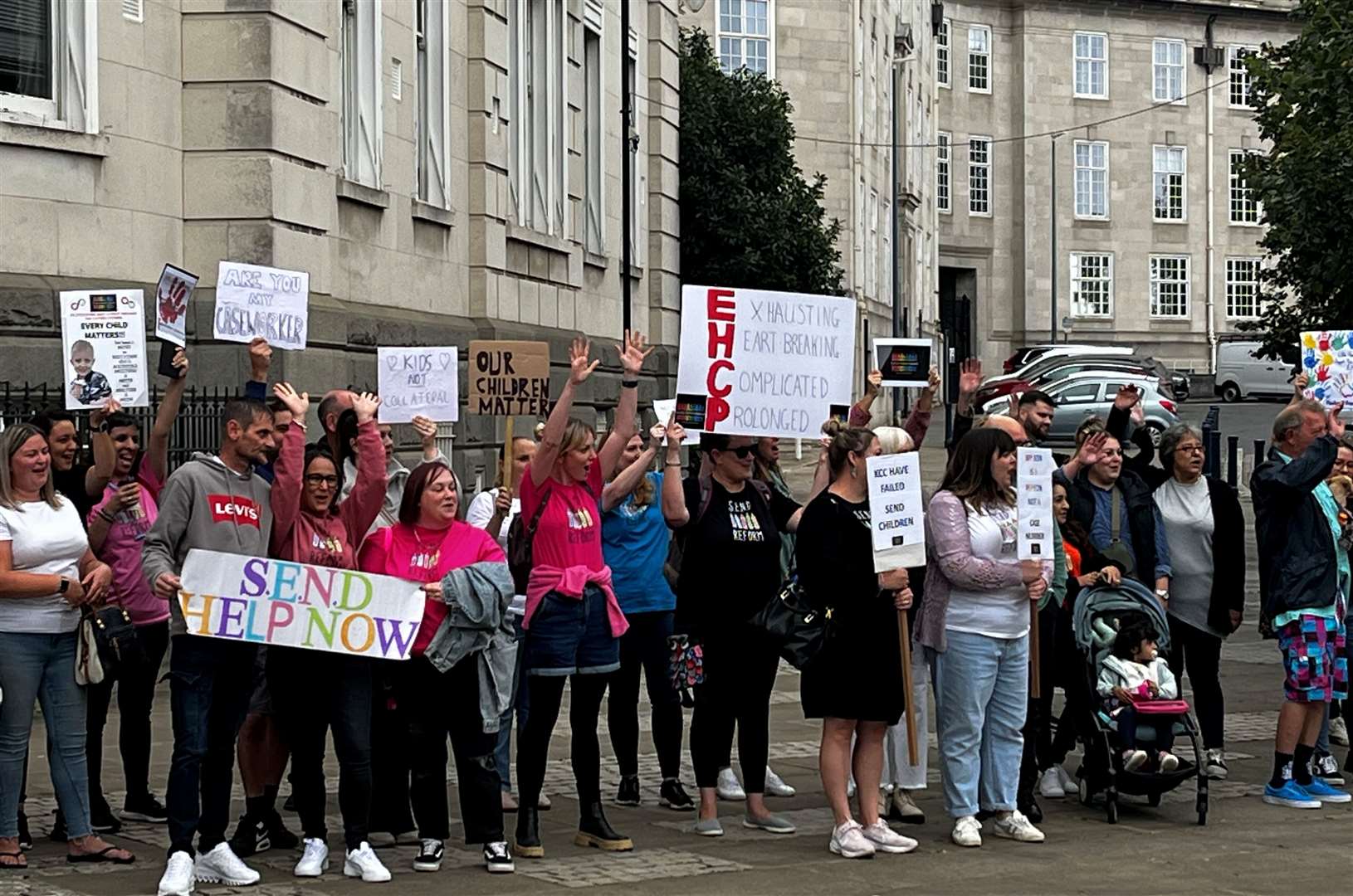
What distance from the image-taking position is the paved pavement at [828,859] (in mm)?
8711

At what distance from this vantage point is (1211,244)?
82000 millimetres

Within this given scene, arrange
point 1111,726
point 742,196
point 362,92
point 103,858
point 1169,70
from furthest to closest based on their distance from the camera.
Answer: point 1169,70 < point 742,196 < point 362,92 < point 1111,726 < point 103,858

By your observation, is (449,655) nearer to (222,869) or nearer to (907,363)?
(222,869)

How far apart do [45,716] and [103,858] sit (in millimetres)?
705

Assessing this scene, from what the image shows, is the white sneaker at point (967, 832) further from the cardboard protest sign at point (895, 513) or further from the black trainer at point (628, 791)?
the black trainer at point (628, 791)

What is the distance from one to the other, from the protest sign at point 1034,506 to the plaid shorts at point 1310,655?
6.26 feet

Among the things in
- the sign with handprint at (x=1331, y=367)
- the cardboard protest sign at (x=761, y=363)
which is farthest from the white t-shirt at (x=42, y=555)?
the sign with handprint at (x=1331, y=367)

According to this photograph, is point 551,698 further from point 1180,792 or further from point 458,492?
point 1180,792

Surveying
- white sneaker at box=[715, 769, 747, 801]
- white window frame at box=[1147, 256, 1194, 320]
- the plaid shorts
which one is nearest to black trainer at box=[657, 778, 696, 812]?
white sneaker at box=[715, 769, 747, 801]

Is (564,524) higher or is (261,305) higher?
(261,305)

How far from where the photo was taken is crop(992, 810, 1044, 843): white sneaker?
9758 millimetres

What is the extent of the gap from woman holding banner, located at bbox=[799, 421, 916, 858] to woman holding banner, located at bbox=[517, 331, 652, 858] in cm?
89

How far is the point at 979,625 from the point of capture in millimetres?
9719

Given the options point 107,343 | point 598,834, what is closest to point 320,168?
point 107,343
